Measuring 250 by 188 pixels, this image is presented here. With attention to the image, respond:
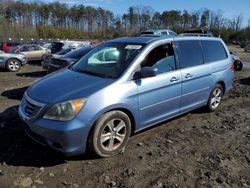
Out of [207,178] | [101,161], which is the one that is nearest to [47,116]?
[101,161]

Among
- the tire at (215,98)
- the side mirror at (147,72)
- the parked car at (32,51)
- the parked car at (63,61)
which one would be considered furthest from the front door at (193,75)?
the parked car at (32,51)

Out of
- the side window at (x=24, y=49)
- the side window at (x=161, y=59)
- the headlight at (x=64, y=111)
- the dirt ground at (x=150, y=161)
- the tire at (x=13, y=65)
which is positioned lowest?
the dirt ground at (x=150, y=161)

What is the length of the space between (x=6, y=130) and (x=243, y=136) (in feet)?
14.4

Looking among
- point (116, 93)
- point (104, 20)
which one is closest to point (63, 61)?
point (116, 93)

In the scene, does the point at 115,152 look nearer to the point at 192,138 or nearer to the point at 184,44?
the point at 192,138

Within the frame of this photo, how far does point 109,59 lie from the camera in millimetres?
5109

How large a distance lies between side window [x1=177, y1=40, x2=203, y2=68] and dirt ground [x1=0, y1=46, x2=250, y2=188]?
125 centimetres

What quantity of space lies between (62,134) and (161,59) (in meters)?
2.28

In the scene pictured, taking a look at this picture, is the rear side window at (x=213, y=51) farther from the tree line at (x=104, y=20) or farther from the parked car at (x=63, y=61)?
the tree line at (x=104, y=20)

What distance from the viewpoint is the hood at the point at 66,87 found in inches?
157

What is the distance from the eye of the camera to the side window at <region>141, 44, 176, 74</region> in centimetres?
488

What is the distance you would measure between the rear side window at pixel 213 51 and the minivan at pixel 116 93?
0.14 feet

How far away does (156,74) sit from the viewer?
485 cm

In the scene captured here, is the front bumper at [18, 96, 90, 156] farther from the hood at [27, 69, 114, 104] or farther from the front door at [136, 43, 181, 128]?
the front door at [136, 43, 181, 128]
